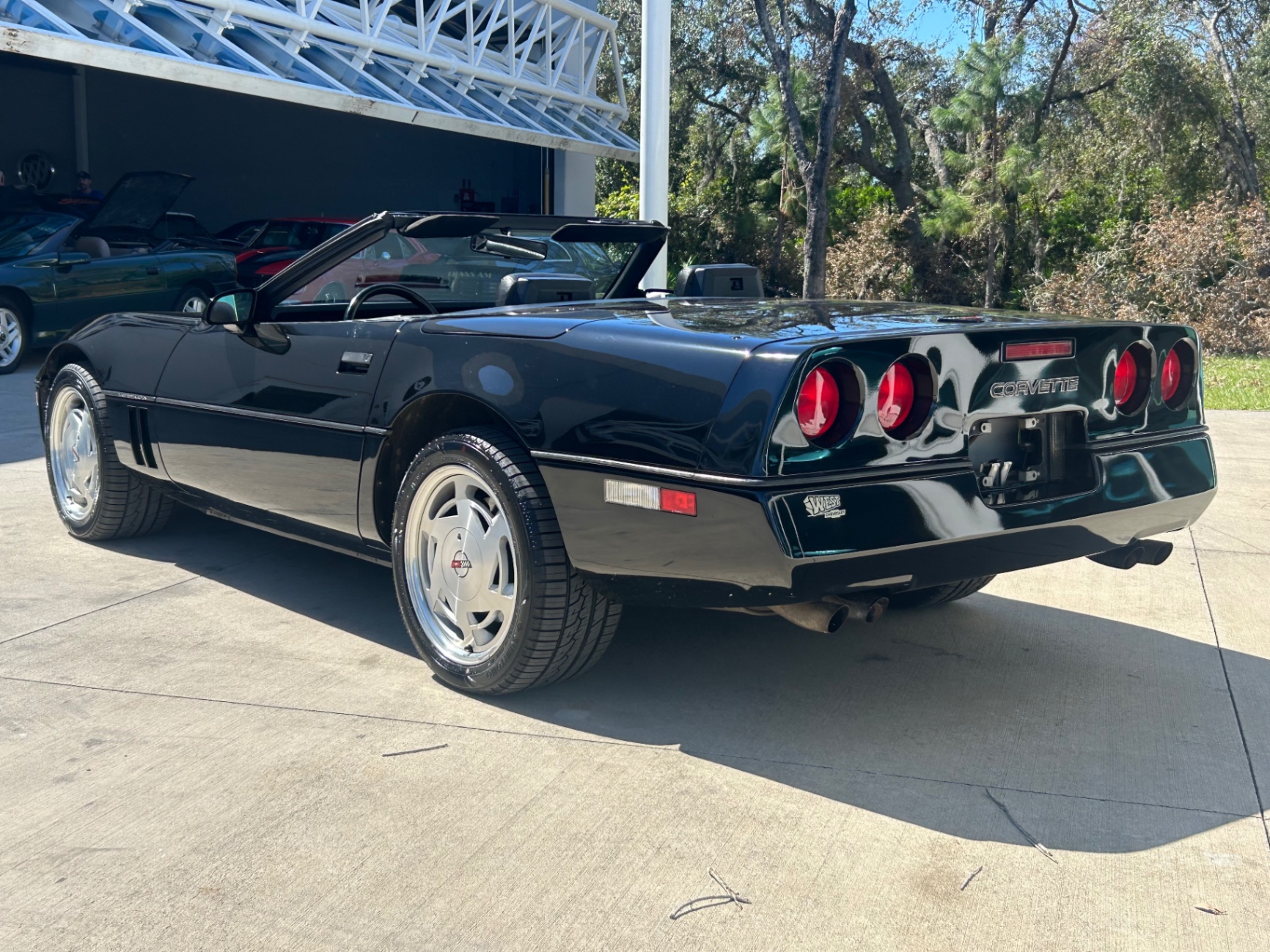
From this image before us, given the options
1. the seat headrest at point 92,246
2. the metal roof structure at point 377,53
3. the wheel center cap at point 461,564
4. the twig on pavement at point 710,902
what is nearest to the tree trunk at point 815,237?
the metal roof structure at point 377,53

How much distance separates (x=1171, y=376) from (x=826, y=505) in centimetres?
141

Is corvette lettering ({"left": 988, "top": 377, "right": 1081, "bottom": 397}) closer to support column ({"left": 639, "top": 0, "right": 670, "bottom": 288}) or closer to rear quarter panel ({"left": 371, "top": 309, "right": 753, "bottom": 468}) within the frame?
rear quarter panel ({"left": 371, "top": 309, "right": 753, "bottom": 468})

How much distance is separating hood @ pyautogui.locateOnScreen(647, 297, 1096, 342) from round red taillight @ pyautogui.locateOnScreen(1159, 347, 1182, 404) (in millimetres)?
303

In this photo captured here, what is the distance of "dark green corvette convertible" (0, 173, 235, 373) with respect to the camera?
11.7 m

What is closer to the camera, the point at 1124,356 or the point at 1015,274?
the point at 1124,356

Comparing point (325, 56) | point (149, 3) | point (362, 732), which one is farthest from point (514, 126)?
point (362, 732)

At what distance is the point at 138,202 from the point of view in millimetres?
12820

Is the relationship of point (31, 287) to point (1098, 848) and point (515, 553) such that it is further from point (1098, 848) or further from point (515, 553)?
point (1098, 848)

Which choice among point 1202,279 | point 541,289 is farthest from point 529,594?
point 1202,279

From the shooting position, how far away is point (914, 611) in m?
4.35

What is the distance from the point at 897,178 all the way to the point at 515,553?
2826 centimetres

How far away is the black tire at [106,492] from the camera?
16.2 ft

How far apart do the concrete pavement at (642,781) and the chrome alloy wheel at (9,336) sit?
7856mm

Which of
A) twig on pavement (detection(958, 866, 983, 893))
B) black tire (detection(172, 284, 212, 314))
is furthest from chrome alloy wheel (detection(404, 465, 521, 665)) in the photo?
black tire (detection(172, 284, 212, 314))
